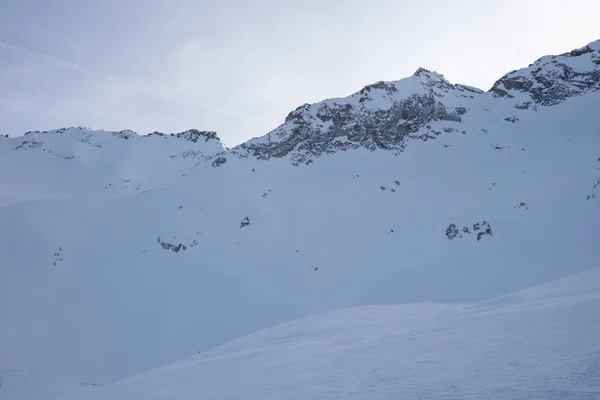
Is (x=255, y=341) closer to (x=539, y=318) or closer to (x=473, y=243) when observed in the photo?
(x=539, y=318)

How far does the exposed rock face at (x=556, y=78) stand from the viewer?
5024 centimetres

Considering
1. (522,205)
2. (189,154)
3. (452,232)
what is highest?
(189,154)

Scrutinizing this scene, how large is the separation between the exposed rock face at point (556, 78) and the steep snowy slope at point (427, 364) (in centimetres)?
4833

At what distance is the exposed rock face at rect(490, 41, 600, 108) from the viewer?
5024 cm

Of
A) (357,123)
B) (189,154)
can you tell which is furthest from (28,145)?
(357,123)

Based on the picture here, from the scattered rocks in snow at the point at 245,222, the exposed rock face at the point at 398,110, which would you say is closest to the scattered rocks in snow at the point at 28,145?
the exposed rock face at the point at 398,110

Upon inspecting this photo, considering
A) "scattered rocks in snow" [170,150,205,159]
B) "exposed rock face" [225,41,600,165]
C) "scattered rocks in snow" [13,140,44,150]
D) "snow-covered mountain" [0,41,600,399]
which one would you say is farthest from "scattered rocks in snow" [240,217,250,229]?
"scattered rocks in snow" [13,140,44,150]

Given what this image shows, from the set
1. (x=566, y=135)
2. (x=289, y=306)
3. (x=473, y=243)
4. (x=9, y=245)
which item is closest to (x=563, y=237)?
(x=473, y=243)

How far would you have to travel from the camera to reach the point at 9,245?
3581 cm

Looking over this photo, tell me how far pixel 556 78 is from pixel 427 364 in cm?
5922

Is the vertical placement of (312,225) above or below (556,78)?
below

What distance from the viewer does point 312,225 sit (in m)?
38.3

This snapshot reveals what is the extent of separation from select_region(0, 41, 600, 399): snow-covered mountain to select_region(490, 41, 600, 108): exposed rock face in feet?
0.81

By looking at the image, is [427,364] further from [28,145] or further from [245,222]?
[28,145]
